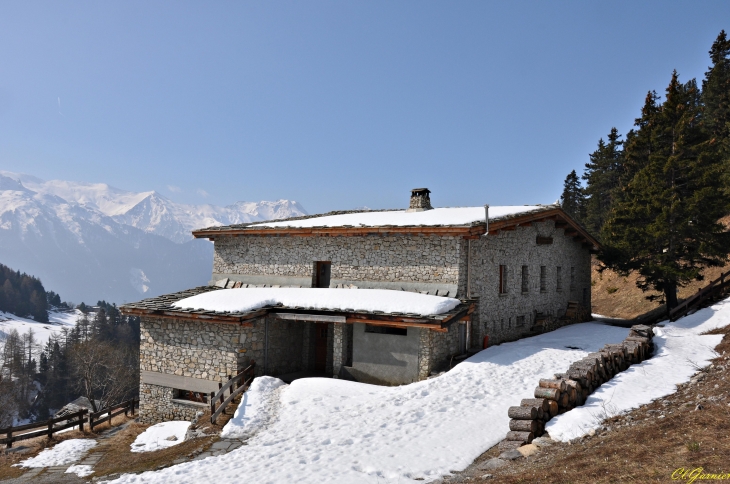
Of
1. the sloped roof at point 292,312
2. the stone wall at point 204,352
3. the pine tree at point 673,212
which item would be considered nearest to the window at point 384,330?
the sloped roof at point 292,312

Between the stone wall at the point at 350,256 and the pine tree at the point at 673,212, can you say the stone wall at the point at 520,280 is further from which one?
the pine tree at the point at 673,212

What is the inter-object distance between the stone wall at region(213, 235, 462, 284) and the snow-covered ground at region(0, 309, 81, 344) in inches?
→ 4927

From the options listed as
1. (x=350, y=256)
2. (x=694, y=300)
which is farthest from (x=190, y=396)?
(x=694, y=300)

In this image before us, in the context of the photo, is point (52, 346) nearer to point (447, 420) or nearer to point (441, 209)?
point (441, 209)

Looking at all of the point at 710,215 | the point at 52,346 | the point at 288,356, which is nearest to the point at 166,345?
the point at 288,356

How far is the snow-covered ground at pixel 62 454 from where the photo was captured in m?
14.3

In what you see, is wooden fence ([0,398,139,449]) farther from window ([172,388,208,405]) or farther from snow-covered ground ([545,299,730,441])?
snow-covered ground ([545,299,730,441])

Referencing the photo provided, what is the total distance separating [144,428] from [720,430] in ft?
54.8

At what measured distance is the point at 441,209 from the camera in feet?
74.7

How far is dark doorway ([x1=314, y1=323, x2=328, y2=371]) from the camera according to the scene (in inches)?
751

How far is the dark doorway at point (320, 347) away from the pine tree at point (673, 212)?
15868mm

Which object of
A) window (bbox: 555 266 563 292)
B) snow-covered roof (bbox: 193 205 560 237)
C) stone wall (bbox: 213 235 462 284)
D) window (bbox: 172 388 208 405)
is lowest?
window (bbox: 172 388 208 405)

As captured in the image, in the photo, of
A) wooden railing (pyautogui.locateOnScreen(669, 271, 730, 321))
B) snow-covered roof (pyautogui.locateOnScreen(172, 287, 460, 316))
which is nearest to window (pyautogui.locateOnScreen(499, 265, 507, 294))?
snow-covered roof (pyautogui.locateOnScreen(172, 287, 460, 316))

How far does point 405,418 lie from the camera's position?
11531 mm
